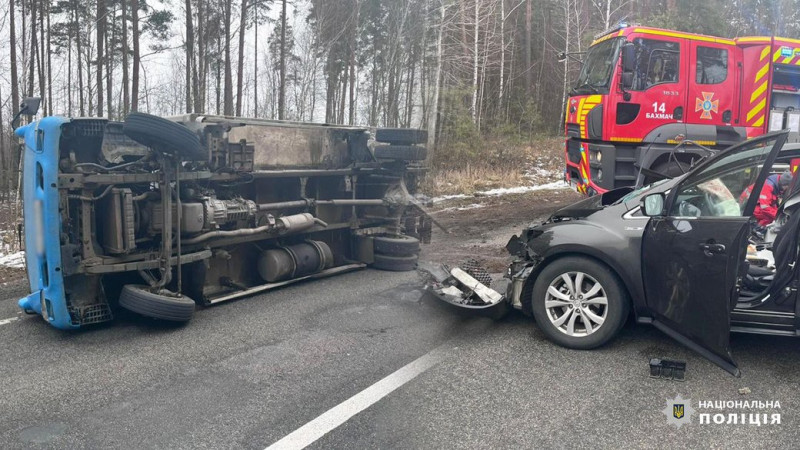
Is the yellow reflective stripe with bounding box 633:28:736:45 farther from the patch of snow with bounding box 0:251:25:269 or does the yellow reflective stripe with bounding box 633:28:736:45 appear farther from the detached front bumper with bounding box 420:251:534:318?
the patch of snow with bounding box 0:251:25:269

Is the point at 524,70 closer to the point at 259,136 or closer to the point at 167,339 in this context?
the point at 259,136

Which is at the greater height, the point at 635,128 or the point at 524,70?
the point at 524,70

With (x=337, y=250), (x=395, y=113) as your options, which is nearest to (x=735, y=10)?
(x=395, y=113)

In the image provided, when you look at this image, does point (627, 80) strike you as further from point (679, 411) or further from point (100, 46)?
point (100, 46)

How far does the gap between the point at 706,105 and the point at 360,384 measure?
25.8 feet

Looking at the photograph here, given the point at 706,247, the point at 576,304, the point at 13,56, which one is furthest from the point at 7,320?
the point at 13,56

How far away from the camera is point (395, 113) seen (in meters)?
20.3

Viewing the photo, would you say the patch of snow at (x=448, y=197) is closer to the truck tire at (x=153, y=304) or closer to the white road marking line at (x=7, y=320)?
the truck tire at (x=153, y=304)

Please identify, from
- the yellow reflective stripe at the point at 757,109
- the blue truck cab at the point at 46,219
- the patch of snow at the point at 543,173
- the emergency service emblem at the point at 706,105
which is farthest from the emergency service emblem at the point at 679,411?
the patch of snow at the point at 543,173

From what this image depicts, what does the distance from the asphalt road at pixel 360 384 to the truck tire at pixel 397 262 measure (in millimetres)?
1945

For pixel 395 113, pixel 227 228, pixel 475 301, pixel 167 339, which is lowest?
pixel 167 339

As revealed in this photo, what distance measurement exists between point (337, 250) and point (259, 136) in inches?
74.6

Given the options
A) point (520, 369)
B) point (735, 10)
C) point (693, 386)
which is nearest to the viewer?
point (693, 386)

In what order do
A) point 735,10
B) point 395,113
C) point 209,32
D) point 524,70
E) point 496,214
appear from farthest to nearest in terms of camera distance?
point 524,70, point 209,32, point 735,10, point 395,113, point 496,214
